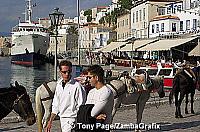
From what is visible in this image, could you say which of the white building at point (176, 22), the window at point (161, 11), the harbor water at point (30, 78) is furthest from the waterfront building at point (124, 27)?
the harbor water at point (30, 78)

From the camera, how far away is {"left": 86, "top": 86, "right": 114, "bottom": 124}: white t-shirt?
5289 mm

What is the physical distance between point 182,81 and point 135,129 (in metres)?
3.60

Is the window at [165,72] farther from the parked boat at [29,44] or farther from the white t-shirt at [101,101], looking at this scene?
the parked boat at [29,44]

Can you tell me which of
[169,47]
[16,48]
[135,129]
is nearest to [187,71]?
[135,129]

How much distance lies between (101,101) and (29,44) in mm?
73366

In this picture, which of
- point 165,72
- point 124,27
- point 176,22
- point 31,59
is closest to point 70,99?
point 165,72

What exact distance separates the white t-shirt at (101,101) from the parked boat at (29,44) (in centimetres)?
7098

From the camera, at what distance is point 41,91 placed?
27.4 feet

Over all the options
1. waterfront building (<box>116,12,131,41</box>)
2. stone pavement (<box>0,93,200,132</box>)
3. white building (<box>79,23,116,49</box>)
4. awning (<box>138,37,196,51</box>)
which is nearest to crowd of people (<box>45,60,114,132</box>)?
stone pavement (<box>0,93,200,132</box>)

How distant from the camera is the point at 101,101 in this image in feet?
17.5

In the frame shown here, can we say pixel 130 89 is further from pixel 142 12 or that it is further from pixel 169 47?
pixel 142 12

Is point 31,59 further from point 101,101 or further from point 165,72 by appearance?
point 101,101

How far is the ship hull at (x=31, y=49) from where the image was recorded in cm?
7681

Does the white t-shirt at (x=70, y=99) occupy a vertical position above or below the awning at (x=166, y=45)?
below
